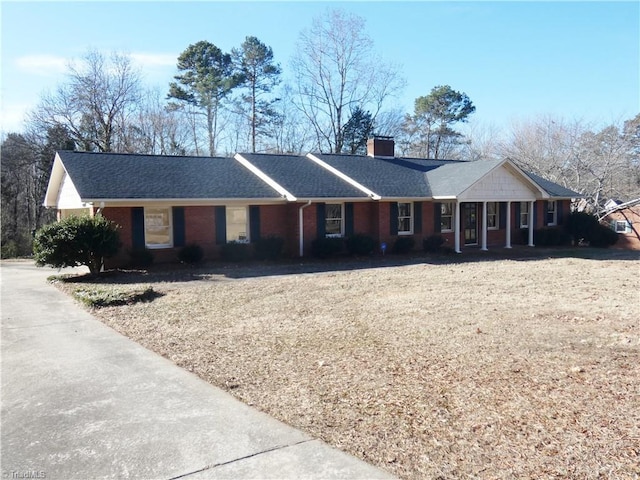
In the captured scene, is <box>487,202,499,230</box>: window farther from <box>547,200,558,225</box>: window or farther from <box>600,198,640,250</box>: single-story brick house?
<box>600,198,640,250</box>: single-story brick house

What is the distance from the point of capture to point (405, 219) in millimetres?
21531

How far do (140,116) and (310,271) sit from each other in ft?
86.4

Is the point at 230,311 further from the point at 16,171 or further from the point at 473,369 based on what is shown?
the point at 16,171

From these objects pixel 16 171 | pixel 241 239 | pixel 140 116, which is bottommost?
pixel 241 239

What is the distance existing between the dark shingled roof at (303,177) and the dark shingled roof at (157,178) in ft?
2.47

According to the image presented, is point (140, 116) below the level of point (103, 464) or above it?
above

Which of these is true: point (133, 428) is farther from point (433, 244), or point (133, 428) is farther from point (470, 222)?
point (470, 222)

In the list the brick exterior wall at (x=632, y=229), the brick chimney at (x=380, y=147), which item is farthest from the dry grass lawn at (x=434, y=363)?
the brick exterior wall at (x=632, y=229)

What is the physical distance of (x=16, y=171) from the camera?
102 ft

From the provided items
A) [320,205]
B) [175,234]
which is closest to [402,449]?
[175,234]

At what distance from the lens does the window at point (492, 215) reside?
24.2 metres

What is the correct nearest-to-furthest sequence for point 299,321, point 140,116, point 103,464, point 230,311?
point 103,464, point 299,321, point 230,311, point 140,116

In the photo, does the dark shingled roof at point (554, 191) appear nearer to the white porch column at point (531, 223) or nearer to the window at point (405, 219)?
the white porch column at point (531, 223)

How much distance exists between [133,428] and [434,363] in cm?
342
